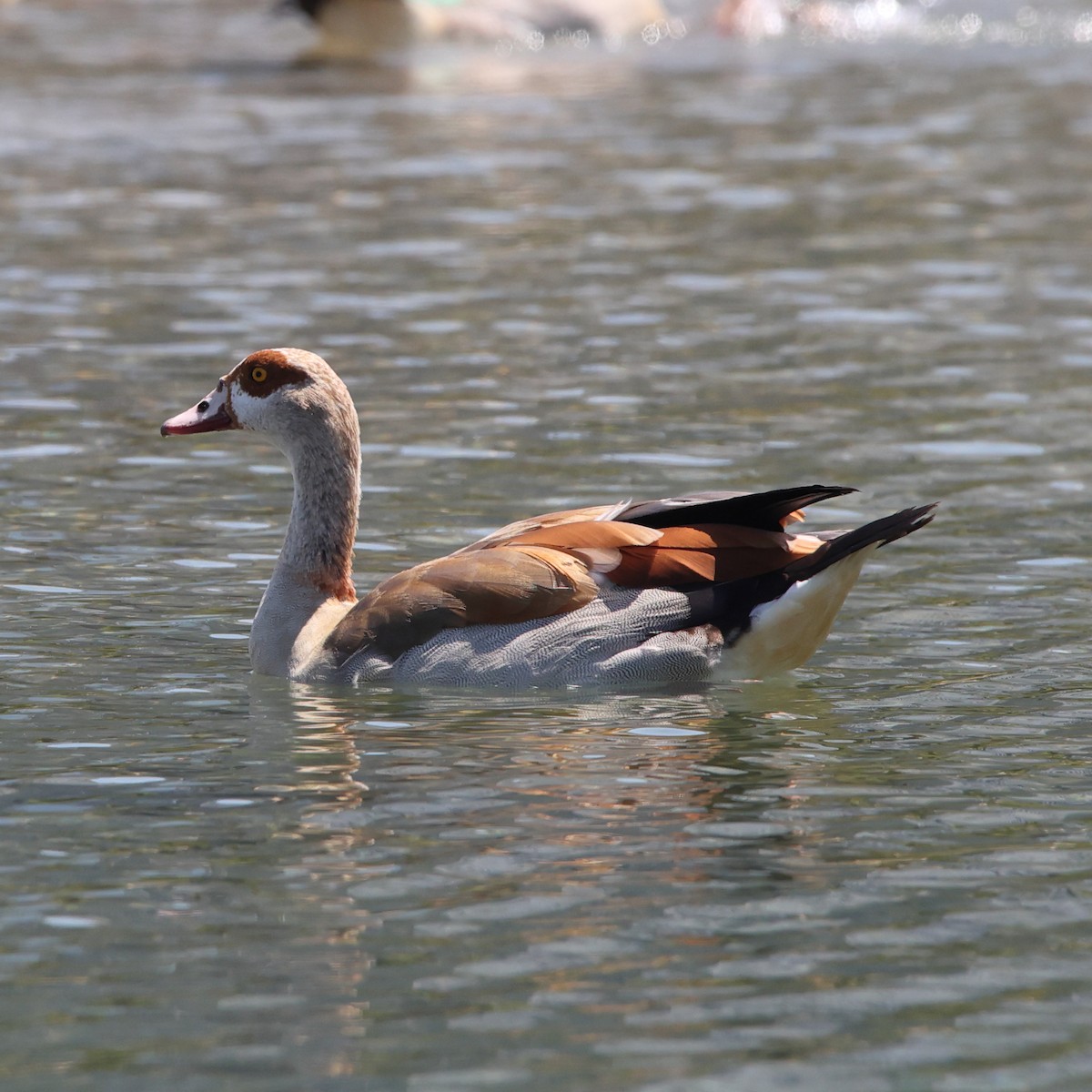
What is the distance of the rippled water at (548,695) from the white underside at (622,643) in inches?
4.8

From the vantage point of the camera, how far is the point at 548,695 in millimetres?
8492

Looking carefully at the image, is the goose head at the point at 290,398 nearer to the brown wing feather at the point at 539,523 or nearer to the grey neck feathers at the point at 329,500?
the grey neck feathers at the point at 329,500

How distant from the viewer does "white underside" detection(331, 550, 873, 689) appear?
8.48 m

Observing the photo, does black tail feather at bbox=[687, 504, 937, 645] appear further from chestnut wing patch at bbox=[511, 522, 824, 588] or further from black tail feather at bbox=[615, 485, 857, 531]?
black tail feather at bbox=[615, 485, 857, 531]

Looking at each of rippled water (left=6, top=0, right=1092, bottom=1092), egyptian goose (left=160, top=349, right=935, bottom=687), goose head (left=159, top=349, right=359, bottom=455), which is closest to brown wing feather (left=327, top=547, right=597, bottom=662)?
egyptian goose (left=160, top=349, right=935, bottom=687)

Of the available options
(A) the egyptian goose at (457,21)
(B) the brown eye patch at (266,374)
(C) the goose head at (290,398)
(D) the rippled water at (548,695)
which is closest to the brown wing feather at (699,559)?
(D) the rippled water at (548,695)

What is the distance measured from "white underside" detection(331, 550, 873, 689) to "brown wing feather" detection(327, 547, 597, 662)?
0.05 m

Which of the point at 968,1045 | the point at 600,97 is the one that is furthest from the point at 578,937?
the point at 600,97

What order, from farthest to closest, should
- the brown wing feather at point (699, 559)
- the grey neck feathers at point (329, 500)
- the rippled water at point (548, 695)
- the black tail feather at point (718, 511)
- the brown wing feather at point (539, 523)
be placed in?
the grey neck feathers at point (329, 500) < the brown wing feather at point (539, 523) < the brown wing feather at point (699, 559) < the black tail feather at point (718, 511) < the rippled water at point (548, 695)

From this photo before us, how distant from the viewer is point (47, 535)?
34.8ft

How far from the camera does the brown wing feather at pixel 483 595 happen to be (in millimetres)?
8492

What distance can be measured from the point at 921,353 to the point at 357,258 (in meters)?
4.90

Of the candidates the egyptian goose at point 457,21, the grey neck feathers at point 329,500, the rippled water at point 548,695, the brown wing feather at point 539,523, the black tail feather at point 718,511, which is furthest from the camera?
the egyptian goose at point 457,21

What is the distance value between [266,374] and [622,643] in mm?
1931
